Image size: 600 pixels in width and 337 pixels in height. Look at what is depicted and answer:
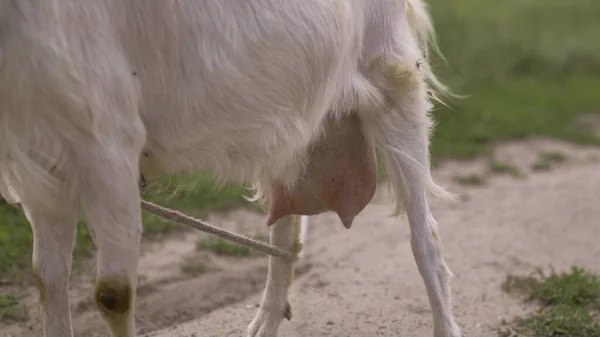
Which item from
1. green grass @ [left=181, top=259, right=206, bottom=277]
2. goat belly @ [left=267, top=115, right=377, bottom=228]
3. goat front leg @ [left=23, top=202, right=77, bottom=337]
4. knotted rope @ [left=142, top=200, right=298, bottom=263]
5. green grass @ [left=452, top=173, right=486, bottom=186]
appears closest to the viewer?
goat front leg @ [left=23, top=202, right=77, bottom=337]

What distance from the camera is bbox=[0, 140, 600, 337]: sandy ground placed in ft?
17.0

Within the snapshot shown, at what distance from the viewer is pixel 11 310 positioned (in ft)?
16.7

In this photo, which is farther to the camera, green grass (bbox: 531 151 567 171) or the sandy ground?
green grass (bbox: 531 151 567 171)

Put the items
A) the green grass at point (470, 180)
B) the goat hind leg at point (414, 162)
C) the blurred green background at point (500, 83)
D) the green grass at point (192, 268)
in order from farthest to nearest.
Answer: the green grass at point (470, 180), the blurred green background at point (500, 83), the green grass at point (192, 268), the goat hind leg at point (414, 162)

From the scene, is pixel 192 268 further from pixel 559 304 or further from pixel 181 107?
pixel 181 107

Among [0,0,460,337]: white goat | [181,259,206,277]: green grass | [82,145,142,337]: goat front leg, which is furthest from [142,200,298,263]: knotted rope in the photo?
[181,259,206,277]: green grass

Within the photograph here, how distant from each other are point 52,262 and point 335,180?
4.99ft

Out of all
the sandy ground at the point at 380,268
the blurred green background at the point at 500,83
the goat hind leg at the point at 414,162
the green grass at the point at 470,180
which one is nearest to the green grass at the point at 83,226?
the blurred green background at the point at 500,83

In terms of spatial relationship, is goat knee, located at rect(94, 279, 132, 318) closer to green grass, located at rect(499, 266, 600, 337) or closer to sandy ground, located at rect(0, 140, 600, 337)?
sandy ground, located at rect(0, 140, 600, 337)

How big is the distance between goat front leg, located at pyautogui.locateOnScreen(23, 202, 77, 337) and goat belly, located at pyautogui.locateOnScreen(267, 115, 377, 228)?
1.26m

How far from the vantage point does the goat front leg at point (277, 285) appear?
193 inches

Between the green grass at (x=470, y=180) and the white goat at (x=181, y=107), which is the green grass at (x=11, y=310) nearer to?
the white goat at (x=181, y=107)

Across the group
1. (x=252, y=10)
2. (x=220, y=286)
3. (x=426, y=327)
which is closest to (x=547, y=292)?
(x=426, y=327)

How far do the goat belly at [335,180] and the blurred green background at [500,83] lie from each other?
1.74m
